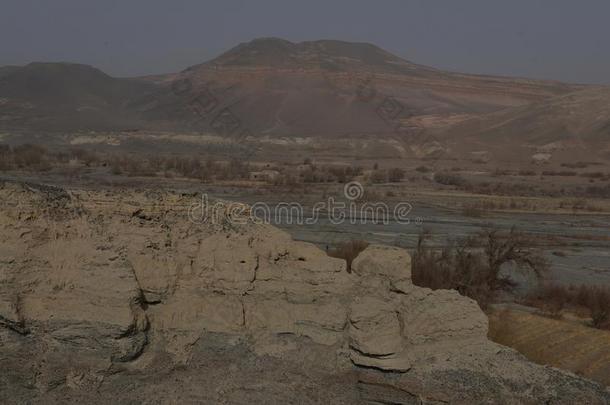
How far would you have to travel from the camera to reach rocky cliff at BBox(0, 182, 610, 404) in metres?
5.57

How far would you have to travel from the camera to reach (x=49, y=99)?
9138 cm

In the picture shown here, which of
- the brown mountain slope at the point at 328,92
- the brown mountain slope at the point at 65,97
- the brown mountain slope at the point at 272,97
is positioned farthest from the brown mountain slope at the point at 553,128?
the brown mountain slope at the point at 65,97

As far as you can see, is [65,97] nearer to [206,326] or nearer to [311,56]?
[311,56]

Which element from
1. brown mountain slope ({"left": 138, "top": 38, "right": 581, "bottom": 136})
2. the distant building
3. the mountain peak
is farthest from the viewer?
the mountain peak

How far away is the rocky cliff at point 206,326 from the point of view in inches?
219

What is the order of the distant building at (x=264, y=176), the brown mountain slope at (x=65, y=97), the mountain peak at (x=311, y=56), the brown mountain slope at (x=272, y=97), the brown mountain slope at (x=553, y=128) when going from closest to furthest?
the distant building at (x=264, y=176) → the brown mountain slope at (x=553, y=128) → the brown mountain slope at (x=65, y=97) → the brown mountain slope at (x=272, y=97) → the mountain peak at (x=311, y=56)

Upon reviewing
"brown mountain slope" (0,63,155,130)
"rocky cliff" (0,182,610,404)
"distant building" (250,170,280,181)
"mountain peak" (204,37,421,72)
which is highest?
"mountain peak" (204,37,421,72)

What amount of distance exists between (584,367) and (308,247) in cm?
622

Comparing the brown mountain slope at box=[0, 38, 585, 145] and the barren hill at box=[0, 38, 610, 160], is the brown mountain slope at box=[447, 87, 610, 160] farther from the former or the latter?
the brown mountain slope at box=[0, 38, 585, 145]

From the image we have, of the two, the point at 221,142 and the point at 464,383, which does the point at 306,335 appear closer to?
the point at 464,383

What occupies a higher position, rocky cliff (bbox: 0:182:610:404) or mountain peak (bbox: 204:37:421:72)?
mountain peak (bbox: 204:37:421:72)

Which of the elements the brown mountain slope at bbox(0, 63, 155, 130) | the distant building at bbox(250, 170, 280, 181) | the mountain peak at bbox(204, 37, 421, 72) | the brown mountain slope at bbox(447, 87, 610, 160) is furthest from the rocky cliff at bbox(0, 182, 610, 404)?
the mountain peak at bbox(204, 37, 421, 72)

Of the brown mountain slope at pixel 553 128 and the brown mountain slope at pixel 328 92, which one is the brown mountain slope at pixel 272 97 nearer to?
the brown mountain slope at pixel 328 92

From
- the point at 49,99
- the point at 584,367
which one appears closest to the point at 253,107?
the point at 49,99
